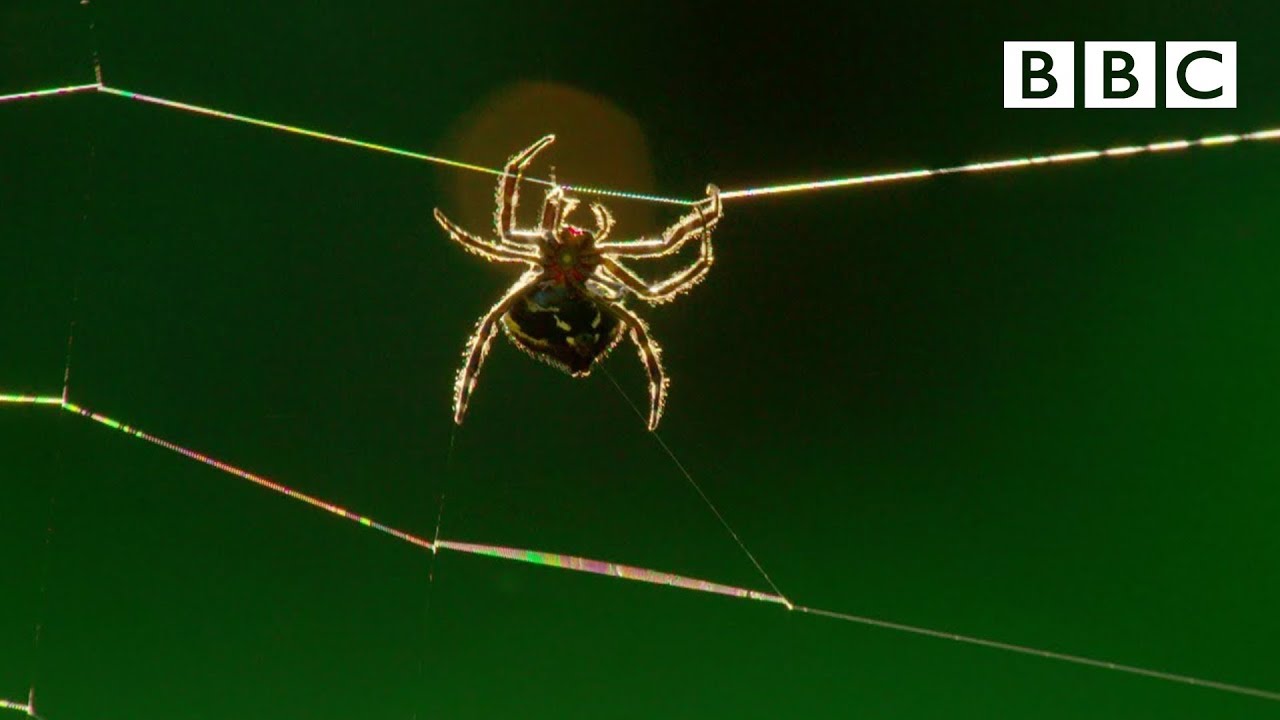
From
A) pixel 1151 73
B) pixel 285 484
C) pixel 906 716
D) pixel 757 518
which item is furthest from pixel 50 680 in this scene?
pixel 1151 73

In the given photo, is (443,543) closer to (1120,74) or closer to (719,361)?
(719,361)

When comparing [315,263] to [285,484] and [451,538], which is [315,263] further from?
[451,538]

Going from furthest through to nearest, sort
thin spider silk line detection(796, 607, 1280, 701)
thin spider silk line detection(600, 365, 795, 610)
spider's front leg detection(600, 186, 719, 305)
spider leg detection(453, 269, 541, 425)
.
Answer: thin spider silk line detection(600, 365, 795, 610) → spider leg detection(453, 269, 541, 425) → spider's front leg detection(600, 186, 719, 305) → thin spider silk line detection(796, 607, 1280, 701)

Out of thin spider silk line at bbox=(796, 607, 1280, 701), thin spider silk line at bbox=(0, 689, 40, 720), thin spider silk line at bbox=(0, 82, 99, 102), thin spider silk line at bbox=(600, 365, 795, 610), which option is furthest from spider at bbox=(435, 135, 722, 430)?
thin spider silk line at bbox=(0, 689, 40, 720)

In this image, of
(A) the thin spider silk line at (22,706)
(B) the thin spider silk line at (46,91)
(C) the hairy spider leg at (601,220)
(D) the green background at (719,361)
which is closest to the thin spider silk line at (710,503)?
(D) the green background at (719,361)

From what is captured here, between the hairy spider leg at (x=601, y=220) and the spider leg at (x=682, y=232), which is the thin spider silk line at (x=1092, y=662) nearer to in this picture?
the spider leg at (x=682, y=232)

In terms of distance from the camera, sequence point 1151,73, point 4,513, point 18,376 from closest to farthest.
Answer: point 18,376 → point 4,513 → point 1151,73

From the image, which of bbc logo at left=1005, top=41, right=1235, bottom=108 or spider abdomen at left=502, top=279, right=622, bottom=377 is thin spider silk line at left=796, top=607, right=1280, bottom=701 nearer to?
spider abdomen at left=502, top=279, right=622, bottom=377
